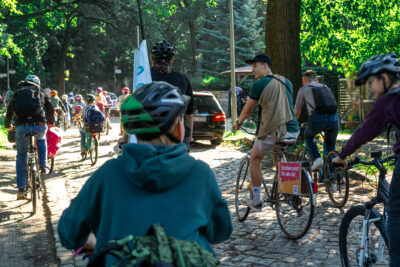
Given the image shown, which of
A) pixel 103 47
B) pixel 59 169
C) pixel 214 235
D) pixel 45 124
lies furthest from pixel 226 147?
pixel 103 47

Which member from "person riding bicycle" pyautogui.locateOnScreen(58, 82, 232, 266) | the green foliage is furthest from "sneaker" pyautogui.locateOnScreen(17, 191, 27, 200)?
the green foliage

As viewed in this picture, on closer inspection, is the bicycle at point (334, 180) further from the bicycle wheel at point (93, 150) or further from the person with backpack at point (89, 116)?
the person with backpack at point (89, 116)

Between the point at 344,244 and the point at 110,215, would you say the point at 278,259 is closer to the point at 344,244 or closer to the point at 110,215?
the point at 344,244

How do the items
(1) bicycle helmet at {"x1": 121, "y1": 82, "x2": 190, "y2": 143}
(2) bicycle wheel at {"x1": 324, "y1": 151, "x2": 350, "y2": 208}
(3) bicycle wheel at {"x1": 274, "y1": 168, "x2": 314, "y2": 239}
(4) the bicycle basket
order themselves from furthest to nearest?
(4) the bicycle basket
(2) bicycle wheel at {"x1": 324, "y1": 151, "x2": 350, "y2": 208}
(3) bicycle wheel at {"x1": 274, "y1": 168, "x2": 314, "y2": 239}
(1) bicycle helmet at {"x1": 121, "y1": 82, "x2": 190, "y2": 143}

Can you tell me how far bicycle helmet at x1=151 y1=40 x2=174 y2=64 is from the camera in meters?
5.30

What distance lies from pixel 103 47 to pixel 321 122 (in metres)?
51.9

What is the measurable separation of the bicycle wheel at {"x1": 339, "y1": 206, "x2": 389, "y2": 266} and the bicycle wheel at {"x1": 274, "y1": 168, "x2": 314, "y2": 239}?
1414 millimetres

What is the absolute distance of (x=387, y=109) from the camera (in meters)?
2.95

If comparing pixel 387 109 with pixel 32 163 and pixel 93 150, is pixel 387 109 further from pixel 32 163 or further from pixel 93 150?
pixel 93 150

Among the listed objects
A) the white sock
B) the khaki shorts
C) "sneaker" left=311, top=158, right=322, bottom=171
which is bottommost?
the white sock

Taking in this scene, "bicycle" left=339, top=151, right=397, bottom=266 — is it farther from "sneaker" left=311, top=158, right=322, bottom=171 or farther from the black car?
the black car

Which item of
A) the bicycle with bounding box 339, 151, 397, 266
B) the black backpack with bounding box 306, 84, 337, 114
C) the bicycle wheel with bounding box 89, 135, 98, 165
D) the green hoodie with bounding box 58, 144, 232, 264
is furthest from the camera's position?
the bicycle wheel with bounding box 89, 135, 98, 165

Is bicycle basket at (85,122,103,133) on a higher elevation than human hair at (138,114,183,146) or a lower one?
lower

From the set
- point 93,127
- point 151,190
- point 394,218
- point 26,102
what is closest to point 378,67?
point 394,218
